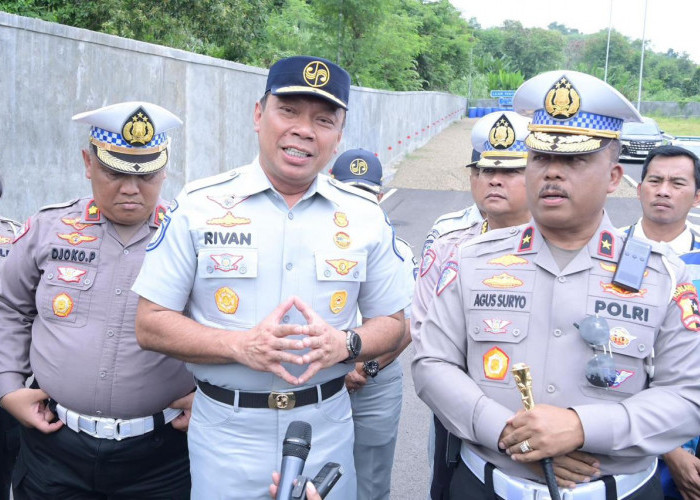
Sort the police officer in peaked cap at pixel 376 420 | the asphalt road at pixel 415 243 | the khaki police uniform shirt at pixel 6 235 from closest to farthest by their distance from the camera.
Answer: the police officer in peaked cap at pixel 376 420
the khaki police uniform shirt at pixel 6 235
the asphalt road at pixel 415 243

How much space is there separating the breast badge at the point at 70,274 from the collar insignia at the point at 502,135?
7.21ft

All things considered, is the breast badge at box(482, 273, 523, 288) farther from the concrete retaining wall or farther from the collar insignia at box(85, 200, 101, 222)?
the concrete retaining wall

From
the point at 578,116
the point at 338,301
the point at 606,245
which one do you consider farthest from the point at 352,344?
the point at 578,116

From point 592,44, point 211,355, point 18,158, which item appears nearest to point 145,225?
point 211,355

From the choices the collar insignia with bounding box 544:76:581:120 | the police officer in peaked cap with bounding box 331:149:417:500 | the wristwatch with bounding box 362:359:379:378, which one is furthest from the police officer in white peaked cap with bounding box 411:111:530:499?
the collar insignia with bounding box 544:76:581:120

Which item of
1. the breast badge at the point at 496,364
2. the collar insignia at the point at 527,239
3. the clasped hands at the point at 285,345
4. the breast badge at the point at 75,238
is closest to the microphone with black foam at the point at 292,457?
the clasped hands at the point at 285,345

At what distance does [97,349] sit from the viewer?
3035 millimetres

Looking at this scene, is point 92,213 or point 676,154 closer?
point 92,213

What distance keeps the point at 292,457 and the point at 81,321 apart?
1515 millimetres

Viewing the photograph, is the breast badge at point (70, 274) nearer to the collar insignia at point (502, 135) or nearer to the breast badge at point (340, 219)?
the breast badge at point (340, 219)

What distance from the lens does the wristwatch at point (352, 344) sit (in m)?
2.51

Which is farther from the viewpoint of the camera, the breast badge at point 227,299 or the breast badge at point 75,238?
the breast badge at point 75,238

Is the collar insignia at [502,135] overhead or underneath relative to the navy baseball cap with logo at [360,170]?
overhead

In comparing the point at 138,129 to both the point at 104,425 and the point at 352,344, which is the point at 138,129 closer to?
the point at 104,425
